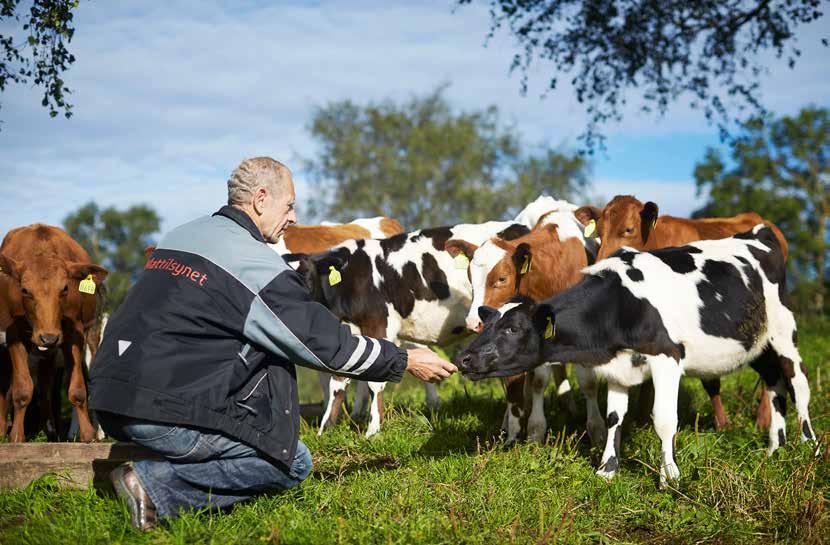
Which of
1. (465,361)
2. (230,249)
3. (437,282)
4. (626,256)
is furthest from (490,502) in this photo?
→ (437,282)

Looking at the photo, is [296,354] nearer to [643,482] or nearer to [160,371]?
[160,371]

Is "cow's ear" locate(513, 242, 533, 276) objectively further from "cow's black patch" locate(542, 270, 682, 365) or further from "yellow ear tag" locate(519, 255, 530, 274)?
"cow's black patch" locate(542, 270, 682, 365)


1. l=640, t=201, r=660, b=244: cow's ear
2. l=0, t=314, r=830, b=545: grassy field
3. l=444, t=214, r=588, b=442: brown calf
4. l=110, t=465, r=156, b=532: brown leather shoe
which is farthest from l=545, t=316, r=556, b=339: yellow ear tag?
l=640, t=201, r=660, b=244: cow's ear

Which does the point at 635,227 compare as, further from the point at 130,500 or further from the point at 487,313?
the point at 130,500

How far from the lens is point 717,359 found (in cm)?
680

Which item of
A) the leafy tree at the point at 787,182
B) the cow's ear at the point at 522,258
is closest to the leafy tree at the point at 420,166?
the leafy tree at the point at 787,182

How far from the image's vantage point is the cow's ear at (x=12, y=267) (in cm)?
829

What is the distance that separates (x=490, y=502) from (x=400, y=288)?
14.5ft

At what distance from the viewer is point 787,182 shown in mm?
51625

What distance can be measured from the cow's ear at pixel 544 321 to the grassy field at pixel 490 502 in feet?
3.31

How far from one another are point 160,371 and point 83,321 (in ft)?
16.6

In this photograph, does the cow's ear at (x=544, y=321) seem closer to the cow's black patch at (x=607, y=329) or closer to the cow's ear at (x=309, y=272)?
the cow's black patch at (x=607, y=329)

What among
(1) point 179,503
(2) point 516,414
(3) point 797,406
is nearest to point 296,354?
Result: (1) point 179,503

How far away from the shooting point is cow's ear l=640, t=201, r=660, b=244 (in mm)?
8953
